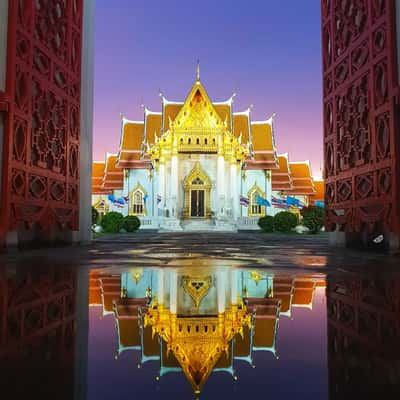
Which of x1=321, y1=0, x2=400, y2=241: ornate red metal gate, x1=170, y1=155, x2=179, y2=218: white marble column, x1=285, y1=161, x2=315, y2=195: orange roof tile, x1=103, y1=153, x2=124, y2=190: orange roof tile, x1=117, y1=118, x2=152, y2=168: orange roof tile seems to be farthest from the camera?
x1=285, y1=161, x2=315, y2=195: orange roof tile

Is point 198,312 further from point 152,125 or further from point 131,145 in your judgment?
point 152,125

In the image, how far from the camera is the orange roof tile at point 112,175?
33.0 m

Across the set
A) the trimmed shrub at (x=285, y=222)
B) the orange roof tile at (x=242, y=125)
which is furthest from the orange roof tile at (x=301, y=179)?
the trimmed shrub at (x=285, y=222)

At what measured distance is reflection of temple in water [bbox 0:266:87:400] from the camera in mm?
1160

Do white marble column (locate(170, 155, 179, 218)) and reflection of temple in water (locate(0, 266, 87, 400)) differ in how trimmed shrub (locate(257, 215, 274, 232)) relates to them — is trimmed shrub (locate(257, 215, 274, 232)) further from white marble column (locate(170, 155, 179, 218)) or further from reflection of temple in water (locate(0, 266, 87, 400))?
reflection of temple in water (locate(0, 266, 87, 400))

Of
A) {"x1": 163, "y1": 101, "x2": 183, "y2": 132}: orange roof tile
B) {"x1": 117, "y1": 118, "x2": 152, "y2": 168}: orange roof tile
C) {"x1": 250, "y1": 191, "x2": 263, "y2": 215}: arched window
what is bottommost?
{"x1": 250, "y1": 191, "x2": 263, "y2": 215}: arched window

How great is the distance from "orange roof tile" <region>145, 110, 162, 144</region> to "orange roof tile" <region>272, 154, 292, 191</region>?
11.0 metres

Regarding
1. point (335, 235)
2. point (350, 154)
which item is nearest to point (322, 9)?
point (350, 154)

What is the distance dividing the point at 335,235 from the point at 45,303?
794cm

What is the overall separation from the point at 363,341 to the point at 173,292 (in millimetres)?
1482

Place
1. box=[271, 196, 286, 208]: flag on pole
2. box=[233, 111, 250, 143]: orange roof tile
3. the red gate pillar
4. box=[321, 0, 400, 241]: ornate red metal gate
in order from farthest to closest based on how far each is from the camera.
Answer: box=[271, 196, 286, 208]: flag on pole < box=[233, 111, 250, 143]: orange roof tile < the red gate pillar < box=[321, 0, 400, 241]: ornate red metal gate

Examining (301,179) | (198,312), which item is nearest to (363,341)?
(198,312)

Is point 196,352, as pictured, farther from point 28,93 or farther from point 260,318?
point 28,93

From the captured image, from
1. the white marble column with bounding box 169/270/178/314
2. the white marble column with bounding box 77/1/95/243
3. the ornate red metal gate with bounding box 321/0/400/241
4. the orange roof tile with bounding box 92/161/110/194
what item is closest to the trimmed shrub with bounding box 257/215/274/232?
the orange roof tile with bounding box 92/161/110/194
